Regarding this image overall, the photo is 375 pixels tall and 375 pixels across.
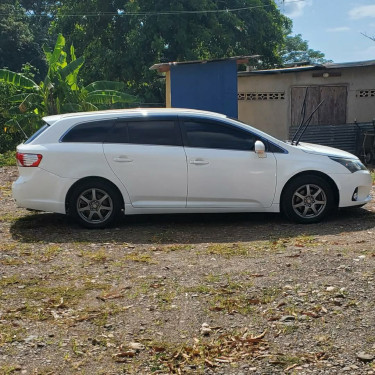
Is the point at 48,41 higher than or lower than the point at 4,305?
higher

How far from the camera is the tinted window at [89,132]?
7801 millimetres

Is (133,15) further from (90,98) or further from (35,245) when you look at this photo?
(35,245)

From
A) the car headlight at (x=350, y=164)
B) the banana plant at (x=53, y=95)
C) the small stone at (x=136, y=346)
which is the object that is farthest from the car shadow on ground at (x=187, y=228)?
the banana plant at (x=53, y=95)

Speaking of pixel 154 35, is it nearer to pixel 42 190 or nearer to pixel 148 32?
pixel 148 32

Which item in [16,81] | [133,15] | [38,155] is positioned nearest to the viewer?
[38,155]

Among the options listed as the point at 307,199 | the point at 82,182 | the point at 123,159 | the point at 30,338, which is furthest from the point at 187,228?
Result: the point at 30,338

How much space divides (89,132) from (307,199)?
3066 mm

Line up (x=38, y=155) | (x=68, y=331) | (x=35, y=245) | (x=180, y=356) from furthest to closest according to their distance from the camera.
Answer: (x=38, y=155)
(x=35, y=245)
(x=68, y=331)
(x=180, y=356)

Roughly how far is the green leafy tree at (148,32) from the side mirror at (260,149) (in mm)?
19503

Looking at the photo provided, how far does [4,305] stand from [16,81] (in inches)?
529

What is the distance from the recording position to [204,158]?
25.5 ft

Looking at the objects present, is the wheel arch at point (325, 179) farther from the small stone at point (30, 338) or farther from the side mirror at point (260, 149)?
the small stone at point (30, 338)

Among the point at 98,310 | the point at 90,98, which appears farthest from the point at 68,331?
the point at 90,98

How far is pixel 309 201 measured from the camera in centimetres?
792
